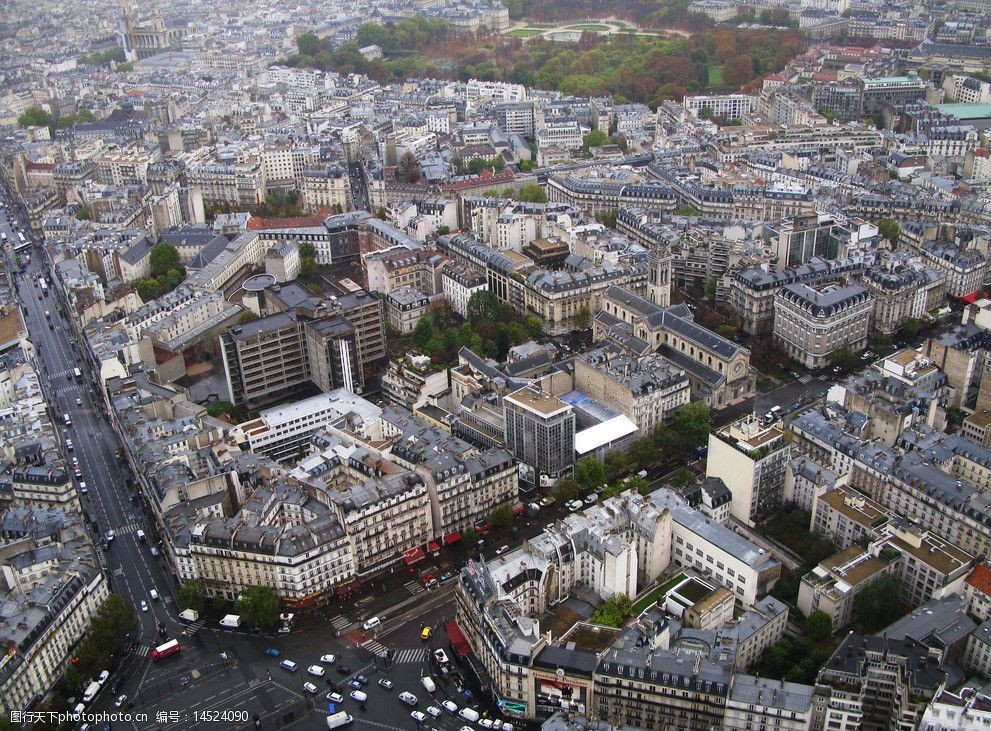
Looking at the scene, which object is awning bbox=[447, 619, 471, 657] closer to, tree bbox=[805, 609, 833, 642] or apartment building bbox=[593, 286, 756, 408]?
tree bbox=[805, 609, 833, 642]

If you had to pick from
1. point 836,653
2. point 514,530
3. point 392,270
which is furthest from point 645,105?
point 836,653

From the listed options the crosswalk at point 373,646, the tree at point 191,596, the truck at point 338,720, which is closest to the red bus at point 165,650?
the tree at point 191,596

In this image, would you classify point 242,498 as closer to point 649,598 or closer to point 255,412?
point 255,412

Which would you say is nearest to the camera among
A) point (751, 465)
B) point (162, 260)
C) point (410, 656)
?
point (410, 656)

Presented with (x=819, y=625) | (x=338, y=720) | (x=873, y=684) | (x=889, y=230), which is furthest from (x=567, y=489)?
(x=889, y=230)

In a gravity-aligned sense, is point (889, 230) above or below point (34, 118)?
below

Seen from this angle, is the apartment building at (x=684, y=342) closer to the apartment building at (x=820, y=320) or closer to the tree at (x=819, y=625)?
the apartment building at (x=820, y=320)

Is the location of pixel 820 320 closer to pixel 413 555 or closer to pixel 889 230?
pixel 889 230
